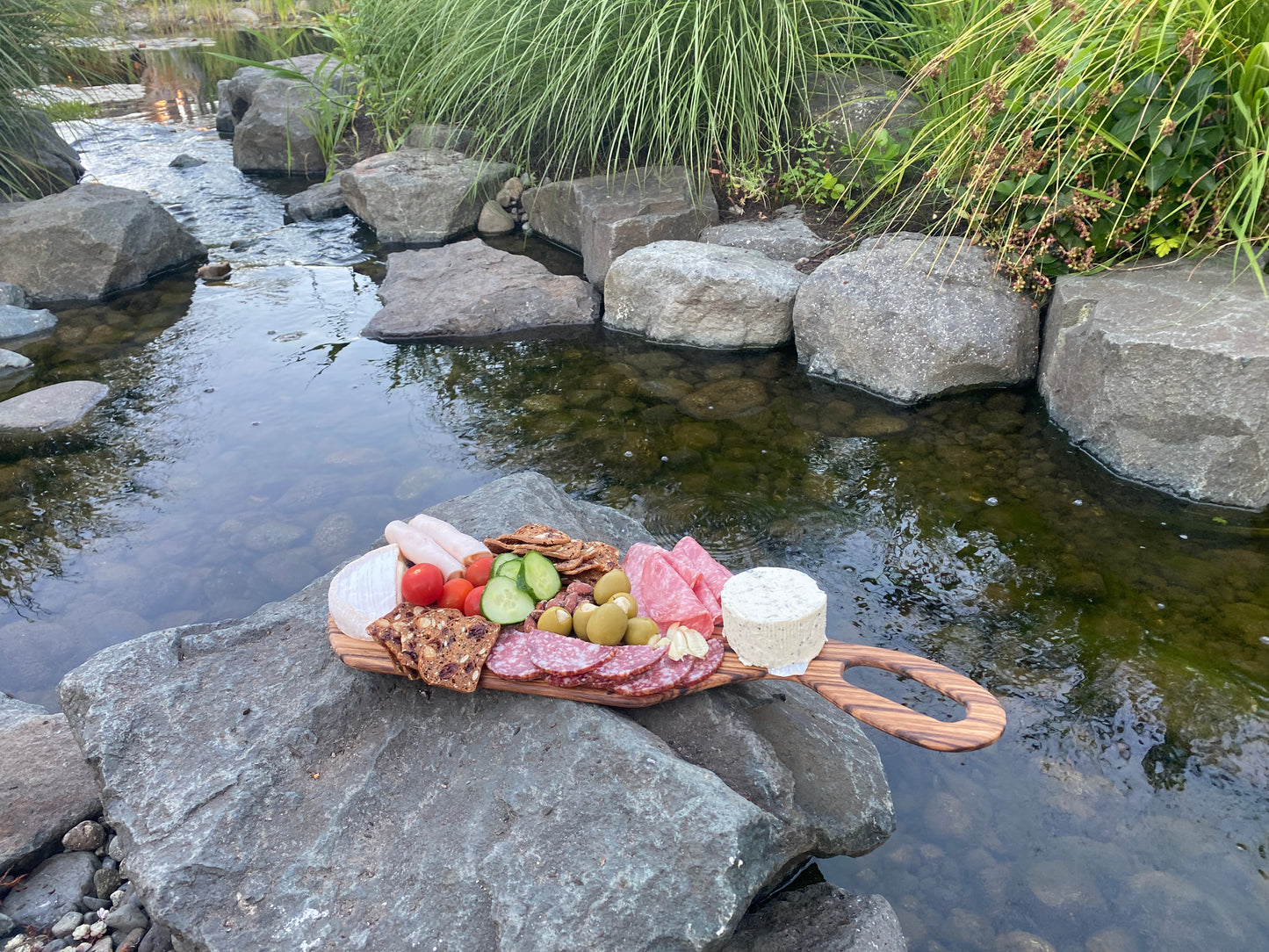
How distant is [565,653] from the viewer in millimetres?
2232

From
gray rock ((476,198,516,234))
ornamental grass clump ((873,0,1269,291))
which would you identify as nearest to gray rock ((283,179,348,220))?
gray rock ((476,198,516,234))

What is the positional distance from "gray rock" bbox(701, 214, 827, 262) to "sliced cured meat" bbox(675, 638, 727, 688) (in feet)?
12.6

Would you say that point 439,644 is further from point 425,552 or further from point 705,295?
point 705,295

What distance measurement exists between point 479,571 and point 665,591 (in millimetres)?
526

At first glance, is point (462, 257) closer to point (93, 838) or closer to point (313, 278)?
point (313, 278)

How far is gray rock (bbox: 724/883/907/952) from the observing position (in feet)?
6.78

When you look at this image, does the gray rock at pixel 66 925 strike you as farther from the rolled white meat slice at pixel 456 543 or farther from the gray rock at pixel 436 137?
the gray rock at pixel 436 137

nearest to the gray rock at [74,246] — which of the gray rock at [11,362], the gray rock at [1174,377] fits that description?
the gray rock at [11,362]

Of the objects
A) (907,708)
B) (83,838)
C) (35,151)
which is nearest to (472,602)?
(907,708)

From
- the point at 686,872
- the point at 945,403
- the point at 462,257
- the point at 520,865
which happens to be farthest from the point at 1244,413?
the point at 462,257

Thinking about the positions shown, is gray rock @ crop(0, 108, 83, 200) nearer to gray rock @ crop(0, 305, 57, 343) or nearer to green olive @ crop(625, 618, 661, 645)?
gray rock @ crop(0, 305, 57, 343)

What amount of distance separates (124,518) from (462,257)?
9.99ft

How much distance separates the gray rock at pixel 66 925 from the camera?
Result: 2.29 meters

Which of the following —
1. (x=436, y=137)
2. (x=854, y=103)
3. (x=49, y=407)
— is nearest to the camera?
(x=49, y=407)
